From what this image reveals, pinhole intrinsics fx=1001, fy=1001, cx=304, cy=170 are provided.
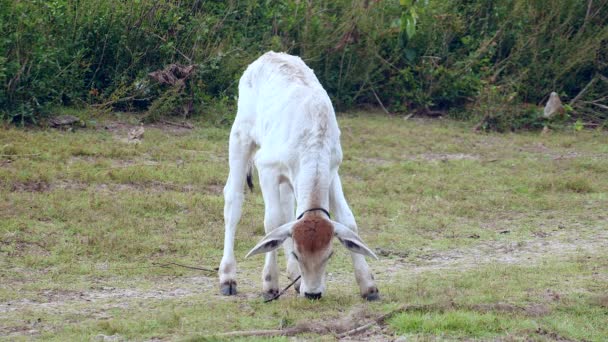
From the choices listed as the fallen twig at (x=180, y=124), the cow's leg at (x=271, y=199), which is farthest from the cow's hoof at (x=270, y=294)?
the fallen twig at (x=180, y=124)

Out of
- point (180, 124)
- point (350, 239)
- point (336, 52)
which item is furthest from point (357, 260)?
point (336, 52)

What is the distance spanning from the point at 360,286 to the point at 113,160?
5.20 meters

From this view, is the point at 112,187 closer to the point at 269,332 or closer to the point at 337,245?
the point at 337,245

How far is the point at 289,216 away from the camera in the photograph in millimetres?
7184

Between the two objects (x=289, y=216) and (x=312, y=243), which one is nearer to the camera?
(x=312, y=243)

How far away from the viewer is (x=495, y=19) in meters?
15.6

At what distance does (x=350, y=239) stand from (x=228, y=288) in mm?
1263

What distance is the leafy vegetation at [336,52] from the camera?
495 inches

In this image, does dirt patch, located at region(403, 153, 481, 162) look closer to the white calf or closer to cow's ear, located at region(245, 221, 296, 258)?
the white calf

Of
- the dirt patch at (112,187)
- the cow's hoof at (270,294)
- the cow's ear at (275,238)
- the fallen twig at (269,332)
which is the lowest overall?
the dirt patch at (112,187)

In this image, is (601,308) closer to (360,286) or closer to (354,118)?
(360,286)

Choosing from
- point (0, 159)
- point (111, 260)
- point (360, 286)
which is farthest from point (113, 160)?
point (360, 286)

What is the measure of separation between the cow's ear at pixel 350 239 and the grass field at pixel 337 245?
0.39m

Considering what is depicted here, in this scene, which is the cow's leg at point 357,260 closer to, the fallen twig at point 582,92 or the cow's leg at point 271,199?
the cow's leg at point 271,199
